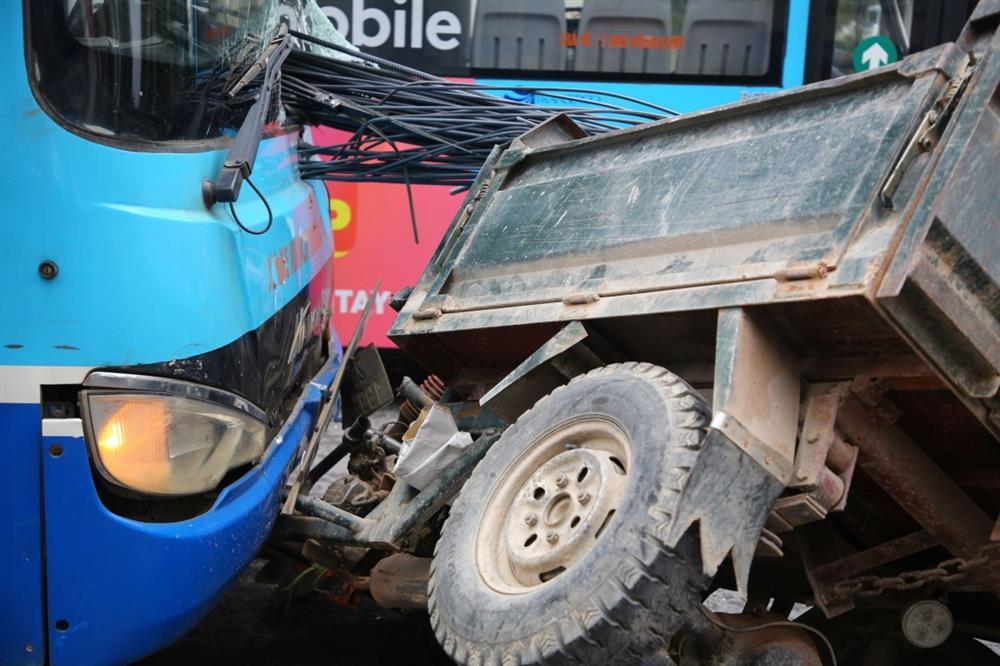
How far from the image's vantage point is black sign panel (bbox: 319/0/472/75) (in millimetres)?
7422

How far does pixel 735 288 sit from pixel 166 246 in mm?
1419

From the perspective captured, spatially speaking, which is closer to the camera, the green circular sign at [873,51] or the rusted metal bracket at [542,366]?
the rusted metal bracket at [542,366]

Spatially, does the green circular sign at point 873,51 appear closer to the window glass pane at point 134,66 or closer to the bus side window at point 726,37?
the bus side window at point 726,37

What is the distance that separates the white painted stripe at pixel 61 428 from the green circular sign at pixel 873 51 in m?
6.01

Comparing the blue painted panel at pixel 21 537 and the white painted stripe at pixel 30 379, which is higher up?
the white painted stripe at pixel 30 379

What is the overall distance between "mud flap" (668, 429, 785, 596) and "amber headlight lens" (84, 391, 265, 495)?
1270 millimetres

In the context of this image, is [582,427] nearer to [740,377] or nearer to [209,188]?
[740,377]

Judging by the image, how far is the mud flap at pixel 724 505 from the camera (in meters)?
2.46

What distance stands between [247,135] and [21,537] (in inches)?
49.6

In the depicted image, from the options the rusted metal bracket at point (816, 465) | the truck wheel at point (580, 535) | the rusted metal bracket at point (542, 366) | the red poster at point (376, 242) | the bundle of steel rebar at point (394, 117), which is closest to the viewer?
the truck wheel at point (580, 535)

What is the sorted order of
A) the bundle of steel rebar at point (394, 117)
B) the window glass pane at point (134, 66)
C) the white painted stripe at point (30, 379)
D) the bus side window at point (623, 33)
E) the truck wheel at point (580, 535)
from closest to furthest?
the truck wheel at point (580, 535), the white painted stripe at point (30, 379), the window glass pane at point (134, 66), the bundle of steel rebar at point (394, 117), the bus side window at point (623, 33)

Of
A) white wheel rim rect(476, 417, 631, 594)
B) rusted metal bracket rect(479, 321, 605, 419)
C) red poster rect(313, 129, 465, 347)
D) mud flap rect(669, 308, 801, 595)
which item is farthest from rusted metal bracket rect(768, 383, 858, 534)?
red poster rect(313, 129, 465, 347)

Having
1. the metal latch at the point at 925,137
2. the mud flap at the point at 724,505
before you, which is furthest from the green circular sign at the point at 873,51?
the mud flap at the point at 724,505

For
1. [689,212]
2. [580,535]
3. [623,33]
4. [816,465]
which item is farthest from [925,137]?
[623,33]
